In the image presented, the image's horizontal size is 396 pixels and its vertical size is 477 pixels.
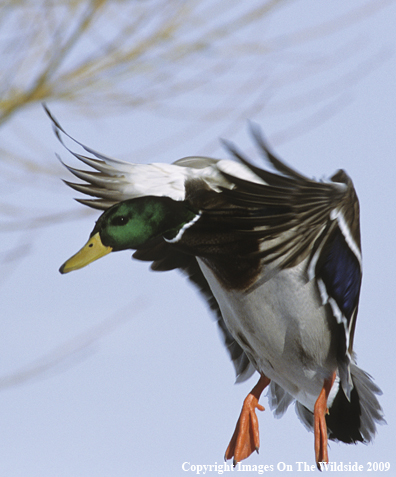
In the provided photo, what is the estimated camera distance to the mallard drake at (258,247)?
1.22m

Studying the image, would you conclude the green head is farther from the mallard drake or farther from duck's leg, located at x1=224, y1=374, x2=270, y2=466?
duck's leg, located at x1=224, y1=374, x2=270, y2=466

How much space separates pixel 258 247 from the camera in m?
1.29

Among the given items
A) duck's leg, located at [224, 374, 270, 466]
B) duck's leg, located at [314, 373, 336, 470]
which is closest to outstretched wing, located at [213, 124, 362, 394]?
duck's leg, located at [314, 373, 336, 470]

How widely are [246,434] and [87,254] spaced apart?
23.1 inches

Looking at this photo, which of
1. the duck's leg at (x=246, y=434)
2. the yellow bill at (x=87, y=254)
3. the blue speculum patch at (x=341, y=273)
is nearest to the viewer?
the yellow bill at (x=87, y=254)

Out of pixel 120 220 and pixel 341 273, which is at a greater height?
pixel 120 220

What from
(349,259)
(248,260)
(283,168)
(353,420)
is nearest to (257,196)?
(283,168)

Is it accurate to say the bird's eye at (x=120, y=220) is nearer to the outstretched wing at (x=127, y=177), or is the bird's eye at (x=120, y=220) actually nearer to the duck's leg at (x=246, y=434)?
the outstretched wing at (x=127, y=177)

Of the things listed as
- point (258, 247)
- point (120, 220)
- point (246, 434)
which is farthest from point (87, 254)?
point (246, 434)

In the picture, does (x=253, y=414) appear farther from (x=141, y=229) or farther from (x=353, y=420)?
(x=141, y=229)

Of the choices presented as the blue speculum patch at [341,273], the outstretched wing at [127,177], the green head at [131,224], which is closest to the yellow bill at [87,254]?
the green head at [131,224]

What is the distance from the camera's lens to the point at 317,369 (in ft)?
4.89

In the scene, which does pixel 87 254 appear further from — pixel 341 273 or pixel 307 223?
pixel 341 273

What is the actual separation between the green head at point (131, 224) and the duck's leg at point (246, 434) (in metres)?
0.51
